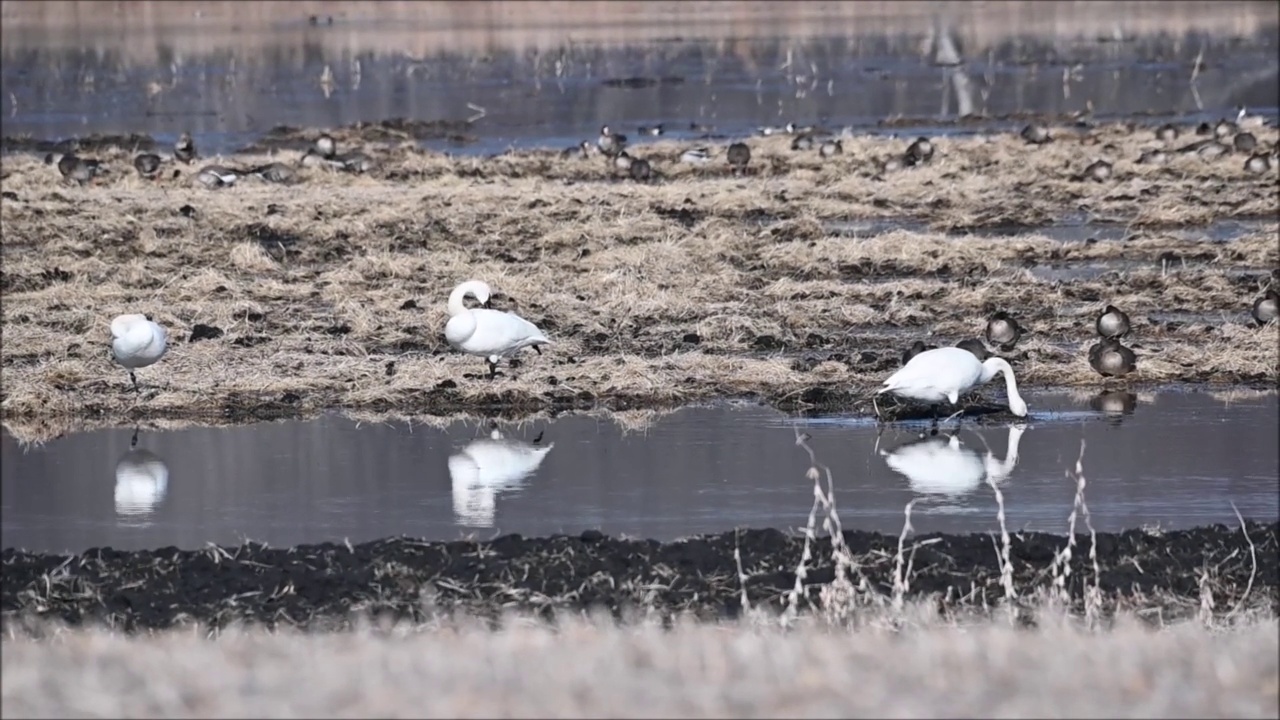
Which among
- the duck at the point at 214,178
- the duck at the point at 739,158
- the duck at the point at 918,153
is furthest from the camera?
the duck at the point at 739,158

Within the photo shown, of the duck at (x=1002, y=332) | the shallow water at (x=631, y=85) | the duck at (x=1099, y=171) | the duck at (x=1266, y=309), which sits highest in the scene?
the shallow water at (x=631, y=85)

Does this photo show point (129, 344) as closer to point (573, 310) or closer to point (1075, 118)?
point (573, 310)

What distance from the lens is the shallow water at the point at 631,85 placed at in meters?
35.8

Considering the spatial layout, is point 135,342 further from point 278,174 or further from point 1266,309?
point 278,174

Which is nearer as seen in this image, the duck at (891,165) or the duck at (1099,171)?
the duck at (1099,171)

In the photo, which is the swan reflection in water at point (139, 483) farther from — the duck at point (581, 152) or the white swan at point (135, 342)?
the duck at point (581, 152)

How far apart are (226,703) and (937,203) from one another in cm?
1619

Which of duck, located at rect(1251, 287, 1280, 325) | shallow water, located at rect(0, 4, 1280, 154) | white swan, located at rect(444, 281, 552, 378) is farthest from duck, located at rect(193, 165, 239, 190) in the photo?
duck, located at rect(1251, 287, 1280, 325)

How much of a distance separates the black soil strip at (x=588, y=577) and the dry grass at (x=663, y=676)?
40.5 inches

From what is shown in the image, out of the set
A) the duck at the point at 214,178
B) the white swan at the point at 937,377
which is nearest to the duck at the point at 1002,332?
the white swan at the point at 937,377

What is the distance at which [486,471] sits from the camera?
1007cm

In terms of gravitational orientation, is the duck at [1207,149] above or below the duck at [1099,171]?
above

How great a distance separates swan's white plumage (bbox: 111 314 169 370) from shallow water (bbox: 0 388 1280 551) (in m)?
0.64

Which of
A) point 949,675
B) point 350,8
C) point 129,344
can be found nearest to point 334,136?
point 129,344
